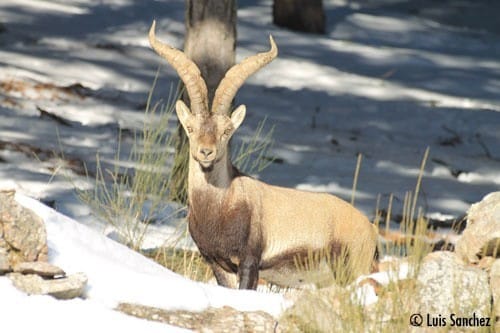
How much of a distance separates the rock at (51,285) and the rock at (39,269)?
27mm

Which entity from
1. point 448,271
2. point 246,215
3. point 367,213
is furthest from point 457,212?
point 448,271

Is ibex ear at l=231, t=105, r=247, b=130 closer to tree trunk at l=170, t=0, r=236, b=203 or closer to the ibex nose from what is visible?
the ibex nose

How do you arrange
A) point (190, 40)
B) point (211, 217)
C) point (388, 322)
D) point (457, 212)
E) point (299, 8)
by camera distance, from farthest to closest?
point (299, 8)
point (457, 212)
point (190, 40)
point (211, 217)
point (388, 322)

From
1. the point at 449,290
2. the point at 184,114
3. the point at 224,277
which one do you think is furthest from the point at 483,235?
the point at 184,114

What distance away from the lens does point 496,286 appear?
6.13 metres

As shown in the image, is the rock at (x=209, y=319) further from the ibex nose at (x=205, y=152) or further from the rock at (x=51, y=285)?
the ibex nose at (x=205, y=152)

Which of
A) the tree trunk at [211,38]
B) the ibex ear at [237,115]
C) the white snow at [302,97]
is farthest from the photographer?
the white snow at [302,97]

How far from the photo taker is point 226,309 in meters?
6.14

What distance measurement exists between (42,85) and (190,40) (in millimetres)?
3260

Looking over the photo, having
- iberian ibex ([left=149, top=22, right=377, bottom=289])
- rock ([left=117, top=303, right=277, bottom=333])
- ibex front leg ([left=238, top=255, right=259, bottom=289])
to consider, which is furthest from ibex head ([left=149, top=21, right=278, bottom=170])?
rock ([left=117, top=303, right=277, bottom=333])

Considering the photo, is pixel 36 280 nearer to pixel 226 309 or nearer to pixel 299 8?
pixel 226 309

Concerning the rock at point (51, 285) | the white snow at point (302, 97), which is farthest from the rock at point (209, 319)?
the white snow at point (302, 97)

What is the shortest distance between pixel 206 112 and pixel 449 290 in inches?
72.5

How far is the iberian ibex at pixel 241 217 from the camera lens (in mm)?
7121
